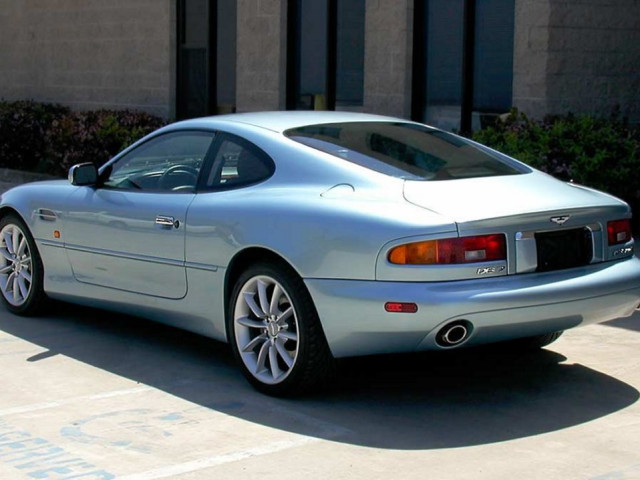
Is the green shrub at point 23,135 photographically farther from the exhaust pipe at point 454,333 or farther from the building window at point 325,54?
the exhaust pipe at point 454,333

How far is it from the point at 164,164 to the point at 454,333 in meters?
2.50

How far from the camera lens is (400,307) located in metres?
5.77

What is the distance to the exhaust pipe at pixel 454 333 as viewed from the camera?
580 centimetres

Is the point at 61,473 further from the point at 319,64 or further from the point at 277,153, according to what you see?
the point at 319,64

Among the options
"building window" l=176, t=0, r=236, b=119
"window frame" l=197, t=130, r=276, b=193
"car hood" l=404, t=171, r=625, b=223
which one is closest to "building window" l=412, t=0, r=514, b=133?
"building window" l=176, t=0, r=236, b=119

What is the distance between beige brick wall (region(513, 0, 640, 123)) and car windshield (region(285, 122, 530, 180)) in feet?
19.3

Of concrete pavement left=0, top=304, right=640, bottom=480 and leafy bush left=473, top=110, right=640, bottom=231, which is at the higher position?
leafy bush left=473, top=110, right=640, bottom=231

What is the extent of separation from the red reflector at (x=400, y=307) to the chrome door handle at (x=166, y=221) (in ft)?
5.51

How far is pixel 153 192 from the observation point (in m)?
7.33

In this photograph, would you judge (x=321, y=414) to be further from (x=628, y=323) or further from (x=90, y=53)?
(x=90, y=53)

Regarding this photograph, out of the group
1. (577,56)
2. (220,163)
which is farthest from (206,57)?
(220,163)

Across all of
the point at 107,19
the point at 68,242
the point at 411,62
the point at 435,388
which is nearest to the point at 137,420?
the point at 435,388

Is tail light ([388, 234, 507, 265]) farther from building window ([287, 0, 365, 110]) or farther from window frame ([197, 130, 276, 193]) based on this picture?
building window ([287, 0, 365, 110])

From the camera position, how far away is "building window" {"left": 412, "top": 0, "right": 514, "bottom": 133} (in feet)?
45.3
